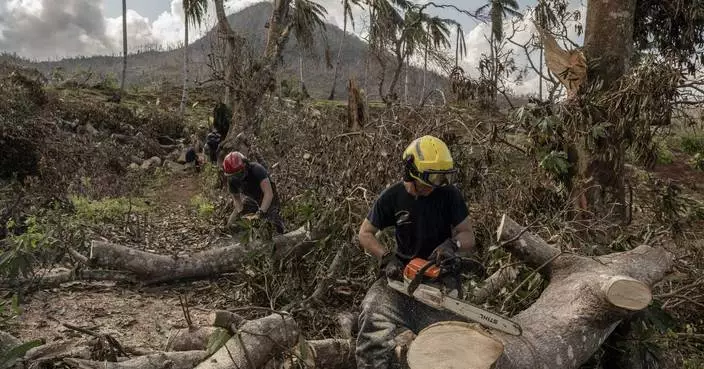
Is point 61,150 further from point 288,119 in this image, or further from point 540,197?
point 540,197

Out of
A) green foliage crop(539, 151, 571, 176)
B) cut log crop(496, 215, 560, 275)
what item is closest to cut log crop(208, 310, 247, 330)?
cut log crop(496, 215, 560, 275)

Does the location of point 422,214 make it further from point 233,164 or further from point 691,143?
point 691,143

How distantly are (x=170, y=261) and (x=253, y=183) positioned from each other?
4.26 ft

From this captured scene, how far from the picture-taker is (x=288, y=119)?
9.74 meters

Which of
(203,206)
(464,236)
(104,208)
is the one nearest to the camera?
(464,236)

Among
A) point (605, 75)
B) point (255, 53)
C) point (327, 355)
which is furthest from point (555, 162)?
point (255, 53)

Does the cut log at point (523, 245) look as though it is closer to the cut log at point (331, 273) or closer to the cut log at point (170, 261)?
the cut log at point (331, 273)

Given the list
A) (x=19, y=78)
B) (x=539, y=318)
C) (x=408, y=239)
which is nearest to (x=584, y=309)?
(x=539, y=318)

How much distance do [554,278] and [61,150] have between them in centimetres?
1080

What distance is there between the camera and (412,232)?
345 centimetres

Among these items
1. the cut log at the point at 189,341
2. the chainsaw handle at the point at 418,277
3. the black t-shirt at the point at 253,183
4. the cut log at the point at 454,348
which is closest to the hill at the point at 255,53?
the black t-shirt at the point at 253,183

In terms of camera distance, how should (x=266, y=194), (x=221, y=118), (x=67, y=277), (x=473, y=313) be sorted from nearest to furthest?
(x=473, y=313) < (x=67, y=277) < (x=266, y=194) < (x=221, y=118)

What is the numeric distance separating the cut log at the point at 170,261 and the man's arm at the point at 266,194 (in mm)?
485

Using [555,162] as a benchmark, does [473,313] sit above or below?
below
